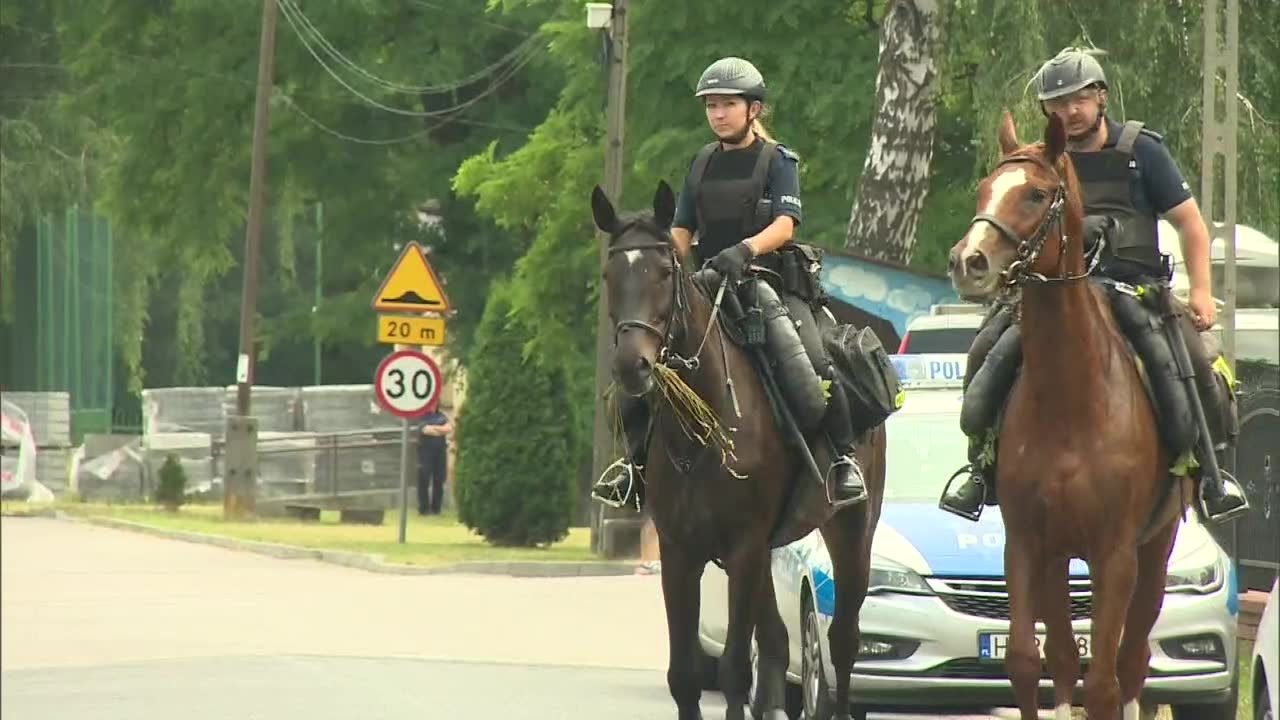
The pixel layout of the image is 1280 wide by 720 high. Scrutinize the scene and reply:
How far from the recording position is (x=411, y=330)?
107 ft

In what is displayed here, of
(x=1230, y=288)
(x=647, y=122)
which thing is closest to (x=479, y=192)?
(x=647, y=122)

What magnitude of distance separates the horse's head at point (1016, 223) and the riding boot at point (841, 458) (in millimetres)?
2221

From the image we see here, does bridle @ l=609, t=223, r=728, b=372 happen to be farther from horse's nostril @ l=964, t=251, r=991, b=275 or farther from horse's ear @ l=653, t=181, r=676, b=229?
horse's nostril @ l=964, t=251, r=991, b=275

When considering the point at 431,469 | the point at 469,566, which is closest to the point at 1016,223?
the point at 469,566

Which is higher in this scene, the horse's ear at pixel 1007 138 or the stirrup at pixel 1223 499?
the horse's ear at pixel 1007 138

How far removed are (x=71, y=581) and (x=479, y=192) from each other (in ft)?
40.4

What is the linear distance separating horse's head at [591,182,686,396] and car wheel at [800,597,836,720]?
8.89 ft

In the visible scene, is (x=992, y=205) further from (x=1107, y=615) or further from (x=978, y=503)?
(x=978, y=503)

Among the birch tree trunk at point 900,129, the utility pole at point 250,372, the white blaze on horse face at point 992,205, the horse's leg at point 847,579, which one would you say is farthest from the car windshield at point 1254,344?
the utility pole at point 250,372

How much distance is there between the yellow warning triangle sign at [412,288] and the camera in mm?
32125

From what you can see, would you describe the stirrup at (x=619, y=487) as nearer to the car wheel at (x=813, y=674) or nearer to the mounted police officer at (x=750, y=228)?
the mounted police officer at (x=750, y=228)

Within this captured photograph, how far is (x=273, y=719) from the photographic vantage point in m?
14.5

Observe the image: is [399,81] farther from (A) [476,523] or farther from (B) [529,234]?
(A) [476,523]

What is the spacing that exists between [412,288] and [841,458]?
64.6 feet
